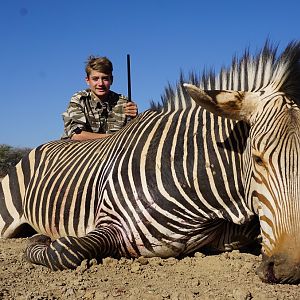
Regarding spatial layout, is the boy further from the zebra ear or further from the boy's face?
the zebra ear

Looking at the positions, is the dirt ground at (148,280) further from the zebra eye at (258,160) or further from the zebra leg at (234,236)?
the zebra eye at (258,160)

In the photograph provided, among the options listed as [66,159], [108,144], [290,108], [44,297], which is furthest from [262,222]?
[66,159]

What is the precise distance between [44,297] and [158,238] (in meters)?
1.01

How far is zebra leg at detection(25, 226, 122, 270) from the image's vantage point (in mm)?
3318

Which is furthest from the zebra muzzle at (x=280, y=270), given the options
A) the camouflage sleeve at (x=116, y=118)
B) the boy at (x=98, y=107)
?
the camouflage sleeve at (x=116, y=118)

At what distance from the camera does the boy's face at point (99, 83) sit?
5.74m

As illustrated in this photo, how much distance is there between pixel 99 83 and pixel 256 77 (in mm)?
2543

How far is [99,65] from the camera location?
228 inches

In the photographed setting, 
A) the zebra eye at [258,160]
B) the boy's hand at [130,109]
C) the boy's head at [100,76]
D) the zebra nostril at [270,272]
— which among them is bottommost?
the zebra nostril at [270,272]

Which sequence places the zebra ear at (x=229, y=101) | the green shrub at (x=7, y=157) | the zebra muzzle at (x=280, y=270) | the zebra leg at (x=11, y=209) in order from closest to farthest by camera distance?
the zebra muzzle at (x=280, y=270) < the zebra ear at (x=229, y=101) < the zebra leg at (x=11, y=209) < the green shrub at (x=7, y=157)

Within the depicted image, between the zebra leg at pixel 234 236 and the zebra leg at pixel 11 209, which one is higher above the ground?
the zebra leg at pixel 234 236

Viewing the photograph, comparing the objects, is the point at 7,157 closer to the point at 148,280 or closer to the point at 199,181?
the point at 199,181

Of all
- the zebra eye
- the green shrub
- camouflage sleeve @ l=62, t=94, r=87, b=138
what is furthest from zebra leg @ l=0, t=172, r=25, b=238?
the green shrub

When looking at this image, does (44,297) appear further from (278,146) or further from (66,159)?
(66,159)
